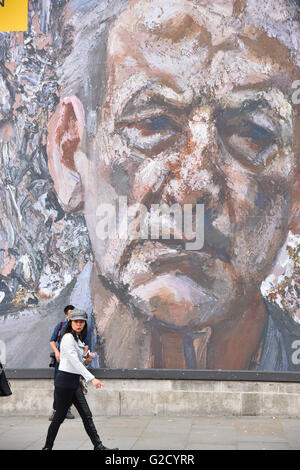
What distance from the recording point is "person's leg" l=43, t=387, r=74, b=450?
887 centimetres

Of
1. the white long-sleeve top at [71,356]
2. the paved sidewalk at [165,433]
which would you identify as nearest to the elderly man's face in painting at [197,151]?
the paved sidewalk at [165,433]

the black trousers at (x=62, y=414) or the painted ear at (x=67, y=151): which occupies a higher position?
the painted ear at (x=67, y=151)

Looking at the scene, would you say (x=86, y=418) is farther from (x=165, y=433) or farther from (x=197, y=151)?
(x=197, y=151)

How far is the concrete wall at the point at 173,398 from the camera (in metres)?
11.9

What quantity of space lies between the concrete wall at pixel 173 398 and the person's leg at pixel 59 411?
336 cm

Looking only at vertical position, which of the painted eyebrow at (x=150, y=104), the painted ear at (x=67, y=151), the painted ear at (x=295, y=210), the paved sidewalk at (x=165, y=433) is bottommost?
the paved sidewalk at (x=165, y=433)

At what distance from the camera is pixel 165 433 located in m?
10.5

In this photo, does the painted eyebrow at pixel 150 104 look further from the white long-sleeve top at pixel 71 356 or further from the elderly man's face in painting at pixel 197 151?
the white long-sleeve top at pixel 71 356

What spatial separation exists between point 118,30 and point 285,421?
620 centimetres

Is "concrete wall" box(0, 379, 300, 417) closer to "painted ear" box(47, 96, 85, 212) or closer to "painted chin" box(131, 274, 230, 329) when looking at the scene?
"painted chin" box(131, 274, 230, 329)

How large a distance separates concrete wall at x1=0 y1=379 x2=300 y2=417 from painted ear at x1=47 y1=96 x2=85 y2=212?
2.76 metres

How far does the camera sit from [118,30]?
1280 cm

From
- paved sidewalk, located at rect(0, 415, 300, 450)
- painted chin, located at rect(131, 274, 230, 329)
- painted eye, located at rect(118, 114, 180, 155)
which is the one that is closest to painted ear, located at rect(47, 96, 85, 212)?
painted eye, located at rect(118, 114, 180, 155)

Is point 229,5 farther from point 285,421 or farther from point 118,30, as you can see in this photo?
point 285,421
